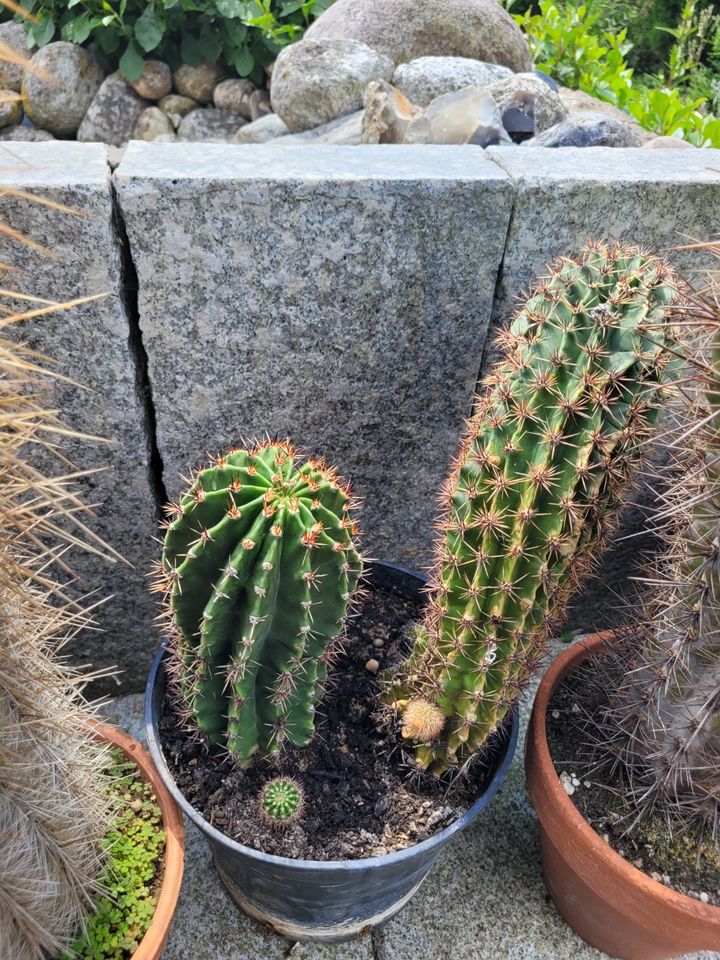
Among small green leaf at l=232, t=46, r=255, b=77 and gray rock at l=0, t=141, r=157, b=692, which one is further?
small green leaf at l=232, t=46, r=255, b=77

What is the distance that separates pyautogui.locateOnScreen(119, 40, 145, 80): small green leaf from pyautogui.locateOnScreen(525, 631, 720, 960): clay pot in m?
2.85

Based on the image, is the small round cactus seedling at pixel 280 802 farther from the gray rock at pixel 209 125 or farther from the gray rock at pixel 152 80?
the gray rock at pixel 152 80

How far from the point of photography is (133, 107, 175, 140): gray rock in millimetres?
3186

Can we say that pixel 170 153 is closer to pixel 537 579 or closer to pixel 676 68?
pixel 537 579

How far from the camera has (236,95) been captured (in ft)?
10.6

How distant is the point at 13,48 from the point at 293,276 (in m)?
2.85

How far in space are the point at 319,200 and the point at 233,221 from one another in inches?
6.8

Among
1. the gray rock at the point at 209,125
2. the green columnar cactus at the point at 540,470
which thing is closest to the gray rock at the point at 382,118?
the green columnar cactus at the point at 540,470

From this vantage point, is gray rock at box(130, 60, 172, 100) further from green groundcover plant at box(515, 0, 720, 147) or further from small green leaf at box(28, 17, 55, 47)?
green groundcover plant at box(515, 0, 720, 147)

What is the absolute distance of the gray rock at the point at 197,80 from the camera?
3283 millimetres

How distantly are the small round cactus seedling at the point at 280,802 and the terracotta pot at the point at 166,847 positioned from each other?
18cm

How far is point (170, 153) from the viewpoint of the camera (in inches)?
61.6

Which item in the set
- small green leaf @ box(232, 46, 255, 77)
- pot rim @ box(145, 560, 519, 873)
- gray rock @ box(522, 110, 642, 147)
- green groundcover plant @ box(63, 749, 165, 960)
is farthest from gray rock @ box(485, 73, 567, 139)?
green groundcover plant @ box(63, 749, 165, 960)

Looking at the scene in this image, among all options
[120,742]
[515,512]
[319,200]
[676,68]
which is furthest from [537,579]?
[676,68]
